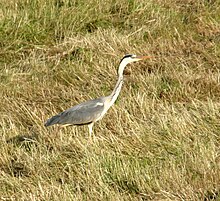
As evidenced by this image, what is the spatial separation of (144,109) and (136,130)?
555mm

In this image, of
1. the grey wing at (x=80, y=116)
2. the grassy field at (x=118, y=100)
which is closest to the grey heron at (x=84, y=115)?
the grey wing at (x=80, y=116)

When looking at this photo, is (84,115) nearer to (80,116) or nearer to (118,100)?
(80,116)

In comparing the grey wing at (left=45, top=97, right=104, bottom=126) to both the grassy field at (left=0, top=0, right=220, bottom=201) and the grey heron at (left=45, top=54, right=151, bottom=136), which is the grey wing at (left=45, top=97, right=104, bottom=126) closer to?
the grey heron at (left=45, top=54, right=151, bottom=136)

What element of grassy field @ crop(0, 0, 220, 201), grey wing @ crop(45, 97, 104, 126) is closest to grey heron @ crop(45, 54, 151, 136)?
grey wing @ crop(45, 97, 104, 126)

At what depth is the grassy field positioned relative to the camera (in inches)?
174

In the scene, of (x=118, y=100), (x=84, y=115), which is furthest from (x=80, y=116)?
(x=118, y=100)

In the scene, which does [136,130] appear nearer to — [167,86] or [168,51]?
[167,86]

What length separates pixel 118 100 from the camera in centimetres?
618

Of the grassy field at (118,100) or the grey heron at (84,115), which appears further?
the grey heron at (84,115)

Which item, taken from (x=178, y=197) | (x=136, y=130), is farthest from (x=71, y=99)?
(x=178, y=197)

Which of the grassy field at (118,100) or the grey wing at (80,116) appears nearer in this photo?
the grassy field at (118,100)

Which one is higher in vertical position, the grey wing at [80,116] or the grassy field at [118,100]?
the grey wing at [80,116]

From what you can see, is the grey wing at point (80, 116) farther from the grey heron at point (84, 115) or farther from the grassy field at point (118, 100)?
the grassy field at point (118, 100)

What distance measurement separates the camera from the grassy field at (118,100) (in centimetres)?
443
